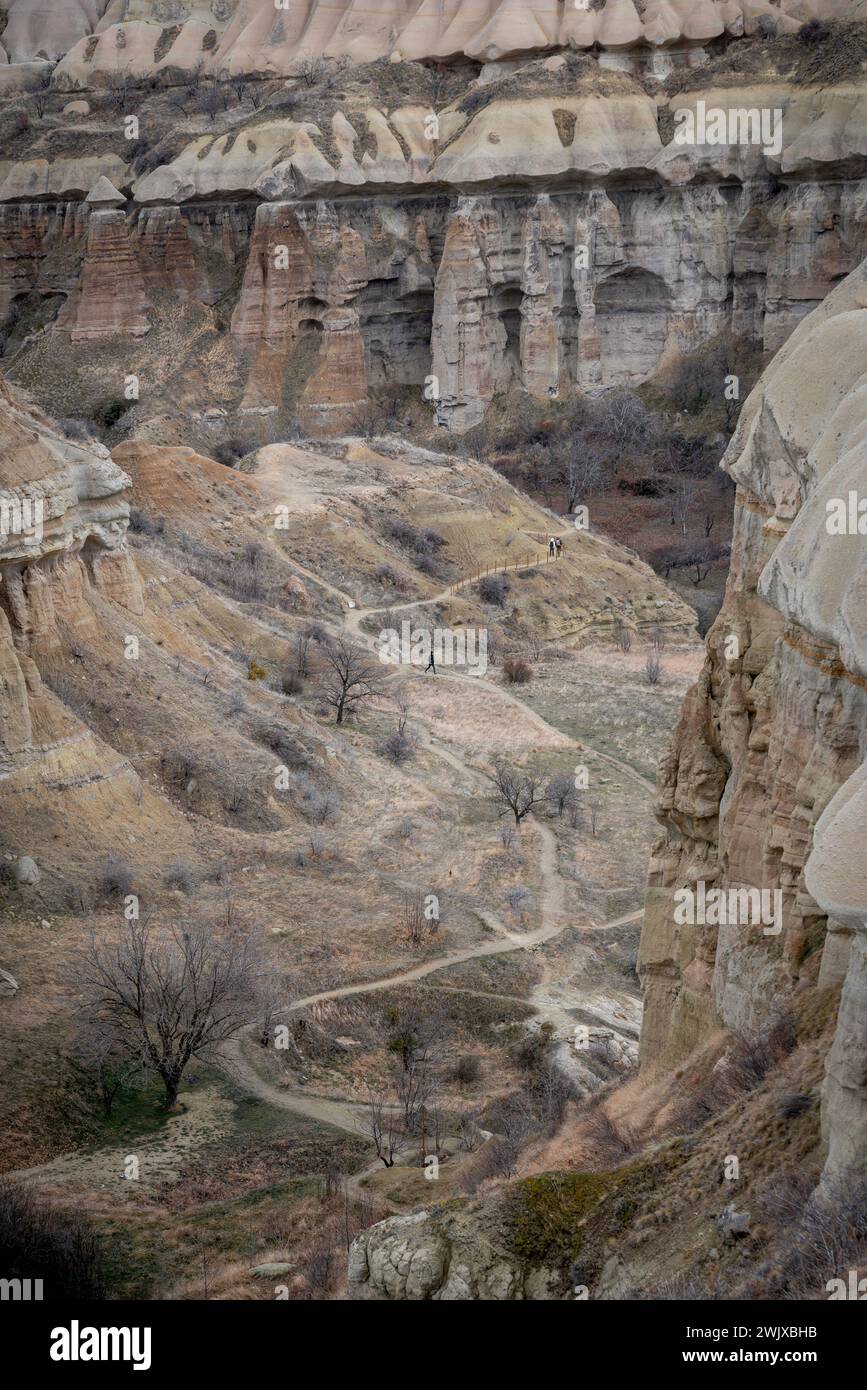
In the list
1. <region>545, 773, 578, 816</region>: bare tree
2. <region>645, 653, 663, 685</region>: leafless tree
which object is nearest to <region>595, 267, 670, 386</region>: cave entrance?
<region>645, 653, 663, 685</region>: leafless tree

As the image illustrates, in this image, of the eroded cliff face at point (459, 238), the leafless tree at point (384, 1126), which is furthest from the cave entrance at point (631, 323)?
the leafless tree at point (384, 1126)

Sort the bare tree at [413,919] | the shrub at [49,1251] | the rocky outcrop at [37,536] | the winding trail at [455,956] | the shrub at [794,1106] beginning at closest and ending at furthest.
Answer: the shrub at [794,1106]
the shrub at [49,1251]
the winding trail at [455,956]
the bare tree at [413,919]
the rocky outcrop at [37,536]

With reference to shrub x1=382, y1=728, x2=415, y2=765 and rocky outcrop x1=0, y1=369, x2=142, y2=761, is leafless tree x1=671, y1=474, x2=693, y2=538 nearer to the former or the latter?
shrub x1=382, y1=728, x2=415, y2=765

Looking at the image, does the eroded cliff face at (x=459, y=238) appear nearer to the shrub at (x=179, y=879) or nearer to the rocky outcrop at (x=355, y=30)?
the rocky outcrop at (x=355, y=30)

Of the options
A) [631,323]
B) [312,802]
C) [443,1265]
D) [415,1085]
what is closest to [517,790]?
[312,802]

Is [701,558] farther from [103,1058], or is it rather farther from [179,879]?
[103,1058]

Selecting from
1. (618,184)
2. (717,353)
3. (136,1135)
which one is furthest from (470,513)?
(136,1135)
